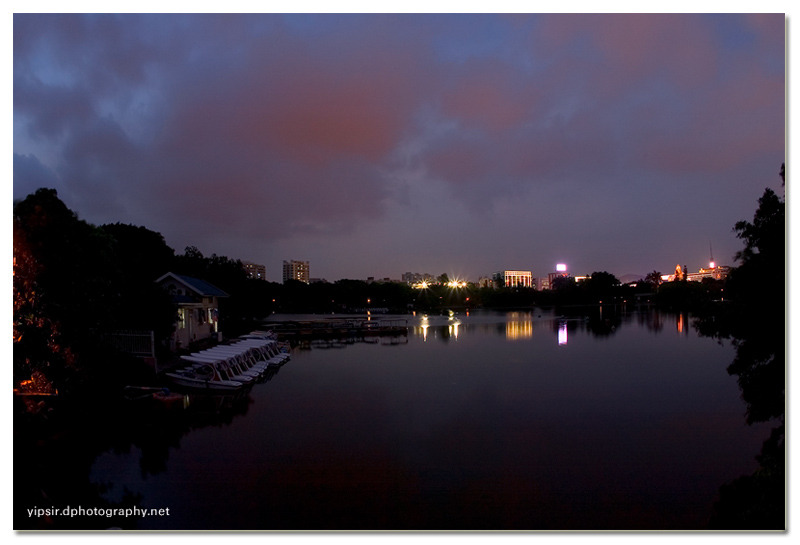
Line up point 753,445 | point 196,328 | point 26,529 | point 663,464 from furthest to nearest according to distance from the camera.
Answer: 1. point 196,328
2. point 753,445
3. point 663,464
4. point 26,529

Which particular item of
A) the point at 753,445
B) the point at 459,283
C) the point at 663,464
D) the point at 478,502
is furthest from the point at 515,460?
the point at 459,283

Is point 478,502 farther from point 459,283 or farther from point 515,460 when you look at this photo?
point 459,283

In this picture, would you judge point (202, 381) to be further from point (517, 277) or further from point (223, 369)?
point (517, 277)

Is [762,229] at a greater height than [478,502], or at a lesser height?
greater

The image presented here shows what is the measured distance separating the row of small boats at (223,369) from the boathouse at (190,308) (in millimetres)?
3029

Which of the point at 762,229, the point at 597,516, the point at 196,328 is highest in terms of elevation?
the point at 762,229

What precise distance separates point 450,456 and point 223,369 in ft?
27.1

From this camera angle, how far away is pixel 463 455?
8.81m

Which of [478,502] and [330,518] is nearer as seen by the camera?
[330,518]

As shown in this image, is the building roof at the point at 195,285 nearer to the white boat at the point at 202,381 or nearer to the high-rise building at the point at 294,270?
the white boat at the point at 202,381

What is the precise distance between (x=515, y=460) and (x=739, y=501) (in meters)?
3.43

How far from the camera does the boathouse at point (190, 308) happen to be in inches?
731

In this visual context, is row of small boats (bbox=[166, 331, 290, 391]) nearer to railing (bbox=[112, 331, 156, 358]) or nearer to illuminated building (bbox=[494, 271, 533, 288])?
railing (bbox=[112, 331, 156, 358])

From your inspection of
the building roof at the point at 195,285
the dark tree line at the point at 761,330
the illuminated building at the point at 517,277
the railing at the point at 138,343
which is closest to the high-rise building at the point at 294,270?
the illuminated building at the point at 517,277
